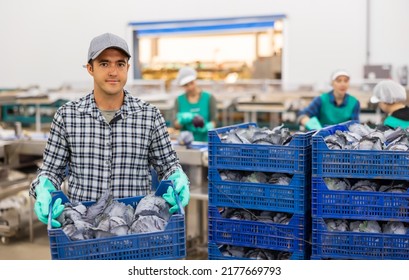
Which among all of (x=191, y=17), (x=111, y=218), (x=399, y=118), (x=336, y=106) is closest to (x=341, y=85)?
(x=336, y=106)

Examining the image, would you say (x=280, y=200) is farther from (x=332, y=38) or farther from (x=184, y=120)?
(x=332, y=38)

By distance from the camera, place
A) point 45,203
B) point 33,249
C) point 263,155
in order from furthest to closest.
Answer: point 33,249
point 263,155
point 45,203

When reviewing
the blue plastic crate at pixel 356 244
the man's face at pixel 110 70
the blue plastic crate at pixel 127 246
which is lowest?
the blue plastic crate at pixel 356 244

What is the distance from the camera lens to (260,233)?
2941mm

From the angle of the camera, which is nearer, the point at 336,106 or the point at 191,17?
the point at 336,106

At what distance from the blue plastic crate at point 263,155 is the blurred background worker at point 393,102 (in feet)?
4.25

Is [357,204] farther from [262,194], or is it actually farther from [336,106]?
[336,106]

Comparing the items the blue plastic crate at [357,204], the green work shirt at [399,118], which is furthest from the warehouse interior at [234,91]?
the green work shirt at [399,118]

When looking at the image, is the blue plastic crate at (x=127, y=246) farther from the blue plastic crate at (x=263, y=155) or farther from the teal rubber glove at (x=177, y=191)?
the blue plastic crate at (x=263, y=155)

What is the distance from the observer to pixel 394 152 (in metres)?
2.68

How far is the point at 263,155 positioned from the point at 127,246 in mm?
1046

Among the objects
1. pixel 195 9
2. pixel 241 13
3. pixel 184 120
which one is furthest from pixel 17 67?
pixel 184 120

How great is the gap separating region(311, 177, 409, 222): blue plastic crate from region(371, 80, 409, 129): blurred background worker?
1392 mm

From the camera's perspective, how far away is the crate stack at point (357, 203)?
106 inches
